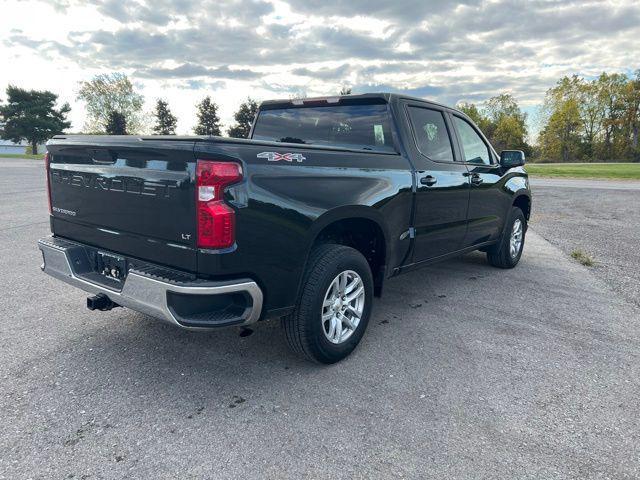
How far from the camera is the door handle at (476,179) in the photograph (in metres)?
4.75

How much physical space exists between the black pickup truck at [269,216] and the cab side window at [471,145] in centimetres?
44

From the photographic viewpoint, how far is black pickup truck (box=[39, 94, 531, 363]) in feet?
8.05

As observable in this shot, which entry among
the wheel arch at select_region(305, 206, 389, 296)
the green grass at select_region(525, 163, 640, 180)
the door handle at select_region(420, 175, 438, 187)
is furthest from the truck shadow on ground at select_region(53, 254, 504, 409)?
the green grass at select_region(525, 163, 640, 180)

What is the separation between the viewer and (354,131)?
156 inches

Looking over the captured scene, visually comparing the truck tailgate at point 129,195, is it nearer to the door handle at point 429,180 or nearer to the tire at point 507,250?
the door handle at point 429,180

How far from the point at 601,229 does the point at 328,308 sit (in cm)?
827

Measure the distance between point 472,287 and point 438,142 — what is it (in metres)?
1.79

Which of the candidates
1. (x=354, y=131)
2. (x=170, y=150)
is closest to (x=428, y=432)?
(x=170, y=150)

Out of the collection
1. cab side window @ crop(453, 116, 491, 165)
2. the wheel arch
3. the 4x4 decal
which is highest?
cab side window @ crop(453, 116, 491, 165)

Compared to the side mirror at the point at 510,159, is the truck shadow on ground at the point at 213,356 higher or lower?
lower

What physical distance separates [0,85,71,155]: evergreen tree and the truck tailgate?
5371 cm

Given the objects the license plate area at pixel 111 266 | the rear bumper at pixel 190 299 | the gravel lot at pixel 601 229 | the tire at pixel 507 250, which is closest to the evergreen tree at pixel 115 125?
the gravel lot at pixel 601 229

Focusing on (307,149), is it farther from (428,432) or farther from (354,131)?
(428,432)

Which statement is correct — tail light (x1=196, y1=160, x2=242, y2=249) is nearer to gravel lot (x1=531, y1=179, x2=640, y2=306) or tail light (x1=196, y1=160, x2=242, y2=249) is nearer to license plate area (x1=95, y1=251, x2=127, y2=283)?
license plate area (x1=95, y1=251, x2=127, y2=283)
